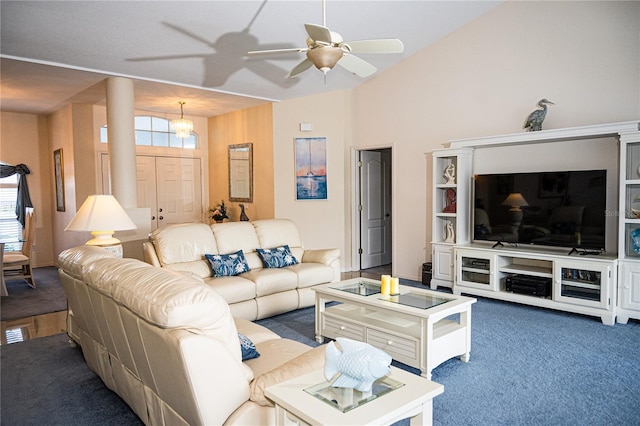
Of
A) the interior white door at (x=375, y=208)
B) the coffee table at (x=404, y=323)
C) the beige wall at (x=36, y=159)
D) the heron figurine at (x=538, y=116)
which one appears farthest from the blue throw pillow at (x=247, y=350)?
the beige wall at (x=36, y=159)

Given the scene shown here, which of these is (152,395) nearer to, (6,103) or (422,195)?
(422,195)

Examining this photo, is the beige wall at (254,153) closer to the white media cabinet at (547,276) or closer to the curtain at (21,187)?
the curtain at (21,187)

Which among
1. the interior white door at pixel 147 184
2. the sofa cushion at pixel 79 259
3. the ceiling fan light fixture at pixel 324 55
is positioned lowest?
the sofa cushion at pixel 79 259

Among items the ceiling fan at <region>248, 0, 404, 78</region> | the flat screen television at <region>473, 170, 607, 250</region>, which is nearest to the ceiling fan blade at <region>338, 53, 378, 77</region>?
the ceiling fan at <region>248, 0, 404, 78</region>

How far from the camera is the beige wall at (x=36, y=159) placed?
7.82 m

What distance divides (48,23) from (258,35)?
2.06 m

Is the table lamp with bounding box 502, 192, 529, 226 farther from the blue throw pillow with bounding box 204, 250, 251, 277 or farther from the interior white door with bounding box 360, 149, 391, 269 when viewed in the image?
the blue throw pillow with bounding box 204, 250, 251, 277

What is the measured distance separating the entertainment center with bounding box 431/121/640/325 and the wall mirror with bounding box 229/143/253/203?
3.33 meters

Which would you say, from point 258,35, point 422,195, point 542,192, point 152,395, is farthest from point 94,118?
point 542,192

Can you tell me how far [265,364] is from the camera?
7.86ft

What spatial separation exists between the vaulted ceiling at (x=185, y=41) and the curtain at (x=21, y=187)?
1287 mm

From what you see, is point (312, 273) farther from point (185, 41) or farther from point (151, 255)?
point (185, 41)

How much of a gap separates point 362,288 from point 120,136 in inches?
147

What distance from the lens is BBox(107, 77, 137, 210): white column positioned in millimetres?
5605
